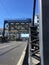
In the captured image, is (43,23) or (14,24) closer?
(43,23)

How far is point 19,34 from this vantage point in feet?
377

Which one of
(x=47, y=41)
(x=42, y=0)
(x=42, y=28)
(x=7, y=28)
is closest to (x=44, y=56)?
(x=47, y=41)

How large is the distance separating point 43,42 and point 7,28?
100406 mm

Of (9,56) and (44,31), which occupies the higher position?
(44,31)

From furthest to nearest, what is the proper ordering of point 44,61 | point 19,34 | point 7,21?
point 19,34
point 7,21
point 44,61

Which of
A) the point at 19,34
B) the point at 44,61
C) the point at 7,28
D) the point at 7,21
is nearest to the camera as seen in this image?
the point at 44,61

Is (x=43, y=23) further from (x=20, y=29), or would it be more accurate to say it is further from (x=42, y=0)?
(x=20, y=29)

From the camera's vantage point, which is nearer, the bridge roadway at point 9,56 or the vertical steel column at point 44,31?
the vertical steel column at point 44,31

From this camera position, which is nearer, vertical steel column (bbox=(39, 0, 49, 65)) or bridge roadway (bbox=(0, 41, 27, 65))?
vertical steel column (bbox=(39, 0, 49, 65))

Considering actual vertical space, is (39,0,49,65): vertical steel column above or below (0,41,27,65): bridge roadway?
above

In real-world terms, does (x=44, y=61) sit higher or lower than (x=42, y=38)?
lower

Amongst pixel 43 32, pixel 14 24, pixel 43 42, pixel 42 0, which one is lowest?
pixel 43 42

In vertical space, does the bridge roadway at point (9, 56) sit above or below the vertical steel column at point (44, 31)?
below

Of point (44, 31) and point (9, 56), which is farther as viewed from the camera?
point (9, 56)
